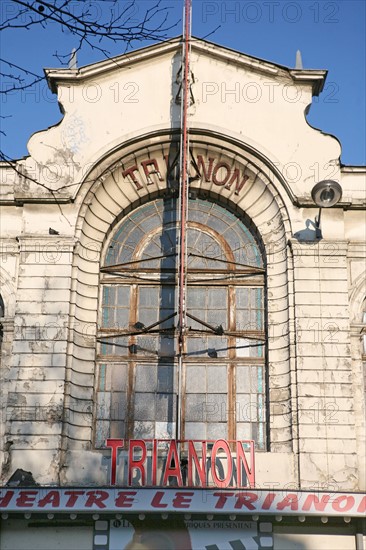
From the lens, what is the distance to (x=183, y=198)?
1647 cm

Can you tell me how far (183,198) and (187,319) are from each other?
2.49 metres

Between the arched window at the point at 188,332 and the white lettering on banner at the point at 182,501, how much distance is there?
216cm

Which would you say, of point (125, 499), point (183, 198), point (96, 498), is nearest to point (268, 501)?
point (125, 499)

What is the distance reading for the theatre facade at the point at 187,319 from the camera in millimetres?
14070

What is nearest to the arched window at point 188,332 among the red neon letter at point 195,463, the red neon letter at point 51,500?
the red neon letter at point 195,463

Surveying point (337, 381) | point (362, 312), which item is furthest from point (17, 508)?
point (362, 312)

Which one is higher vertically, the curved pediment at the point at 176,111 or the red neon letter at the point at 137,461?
the curved pediment at the point at 176,111

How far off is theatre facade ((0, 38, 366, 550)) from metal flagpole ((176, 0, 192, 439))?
0.32 m

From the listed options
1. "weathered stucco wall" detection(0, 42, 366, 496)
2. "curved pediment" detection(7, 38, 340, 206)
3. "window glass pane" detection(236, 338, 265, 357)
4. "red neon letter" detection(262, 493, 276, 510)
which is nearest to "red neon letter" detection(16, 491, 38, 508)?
"weathered stucco wall" detection(0, 42, 366, 496)

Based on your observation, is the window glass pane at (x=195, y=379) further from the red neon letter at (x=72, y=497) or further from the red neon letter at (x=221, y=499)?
the red neon letter at (x=72, y=497)

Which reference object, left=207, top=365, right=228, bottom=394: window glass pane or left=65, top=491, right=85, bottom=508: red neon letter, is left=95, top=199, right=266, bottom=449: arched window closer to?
left=207, top=365, right=228, bottom=394: window glass pane

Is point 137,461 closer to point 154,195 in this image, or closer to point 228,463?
point 228,463

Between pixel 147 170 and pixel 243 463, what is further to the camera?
pixel 147 170

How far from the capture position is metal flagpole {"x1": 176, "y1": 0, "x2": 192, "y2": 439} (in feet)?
51.2
